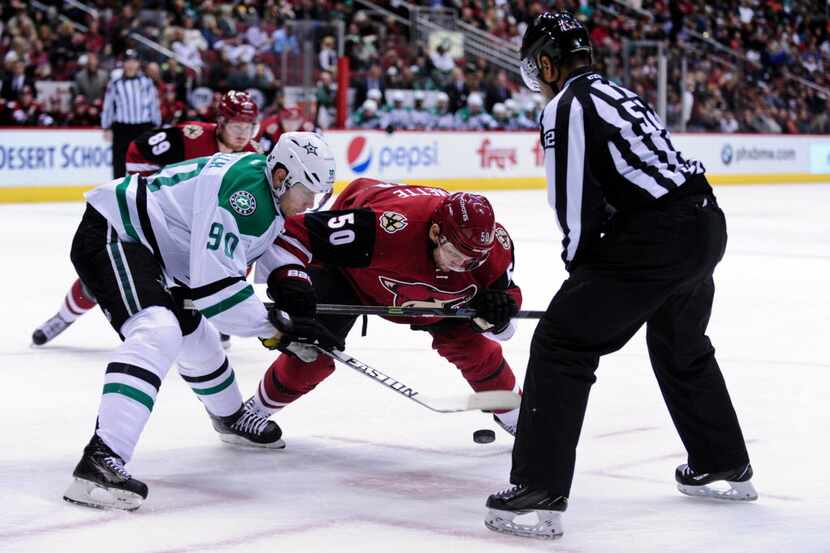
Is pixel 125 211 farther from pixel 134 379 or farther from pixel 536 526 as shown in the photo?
pixel 536 526

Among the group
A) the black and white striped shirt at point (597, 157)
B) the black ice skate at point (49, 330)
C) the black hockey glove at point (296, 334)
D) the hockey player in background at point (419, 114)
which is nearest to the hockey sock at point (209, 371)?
the black hockey glove at point (296, 334)

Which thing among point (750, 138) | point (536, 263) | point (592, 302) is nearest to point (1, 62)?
point (536, 263)

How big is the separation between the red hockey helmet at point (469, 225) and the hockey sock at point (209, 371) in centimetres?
72

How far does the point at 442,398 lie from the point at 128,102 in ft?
28.5

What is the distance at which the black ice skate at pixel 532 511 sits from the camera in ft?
10.0

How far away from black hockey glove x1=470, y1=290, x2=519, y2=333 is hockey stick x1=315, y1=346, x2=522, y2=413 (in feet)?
0.67

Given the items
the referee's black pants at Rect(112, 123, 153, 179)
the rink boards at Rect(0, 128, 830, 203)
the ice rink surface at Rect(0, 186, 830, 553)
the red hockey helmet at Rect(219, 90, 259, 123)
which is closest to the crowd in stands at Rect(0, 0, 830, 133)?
the rink boards at Rect(0, 128, 830, 203)

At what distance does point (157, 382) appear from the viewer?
338 cm

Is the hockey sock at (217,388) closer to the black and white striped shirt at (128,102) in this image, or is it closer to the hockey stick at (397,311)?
the hockey stick at (397,311)

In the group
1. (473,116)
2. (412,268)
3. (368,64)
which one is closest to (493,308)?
(412,268)

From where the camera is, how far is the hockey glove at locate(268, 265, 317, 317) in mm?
3537

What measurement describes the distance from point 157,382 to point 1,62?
11.0 metres

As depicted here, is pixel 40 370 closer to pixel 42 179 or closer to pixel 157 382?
pixel 157 382

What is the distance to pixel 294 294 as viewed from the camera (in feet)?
11.6
